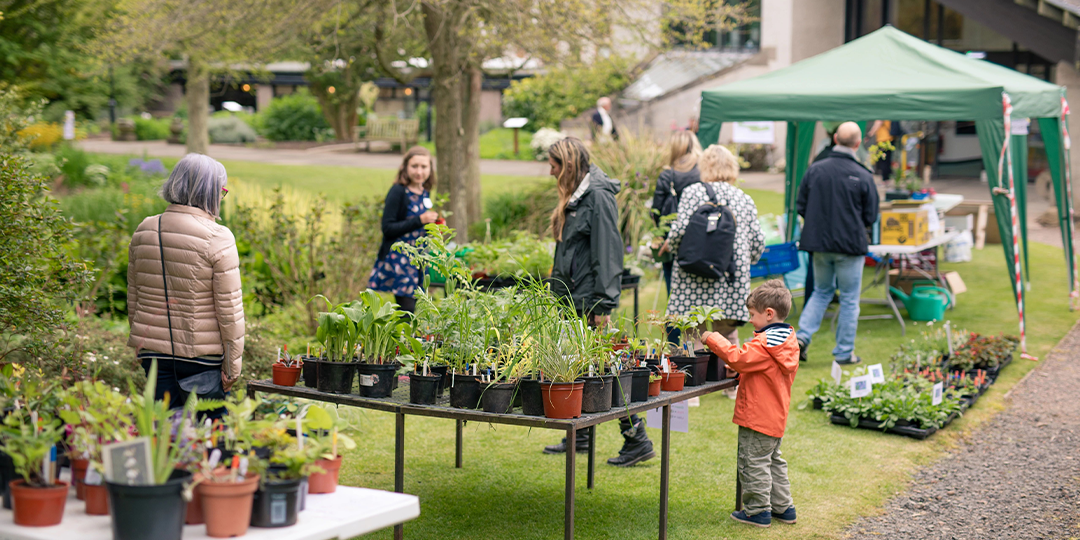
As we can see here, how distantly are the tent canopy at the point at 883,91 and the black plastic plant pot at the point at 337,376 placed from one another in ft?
17.2

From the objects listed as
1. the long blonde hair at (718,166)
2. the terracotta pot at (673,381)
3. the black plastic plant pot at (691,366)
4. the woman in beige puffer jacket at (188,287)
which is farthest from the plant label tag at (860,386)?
the woman in beige puffer jacket at (188,287)

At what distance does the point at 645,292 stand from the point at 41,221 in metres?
6.94

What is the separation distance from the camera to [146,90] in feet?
94.1

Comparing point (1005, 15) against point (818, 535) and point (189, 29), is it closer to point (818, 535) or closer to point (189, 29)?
point (189, 29)

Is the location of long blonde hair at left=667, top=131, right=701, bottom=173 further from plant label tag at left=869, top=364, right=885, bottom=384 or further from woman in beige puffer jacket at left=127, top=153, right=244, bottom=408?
woman in beige puffer jacket at left=127, top=153, right=244, bottom=408

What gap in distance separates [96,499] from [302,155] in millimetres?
21791

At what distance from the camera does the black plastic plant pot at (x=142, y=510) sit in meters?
2.12

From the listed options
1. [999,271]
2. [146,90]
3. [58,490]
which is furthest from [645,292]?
[146,90]

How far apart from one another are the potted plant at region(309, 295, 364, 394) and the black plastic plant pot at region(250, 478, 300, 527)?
1284mm

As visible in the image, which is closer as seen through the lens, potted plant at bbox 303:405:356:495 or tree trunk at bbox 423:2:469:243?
potted plant at bbox 303:405:356:495

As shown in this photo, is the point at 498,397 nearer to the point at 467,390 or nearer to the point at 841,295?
the point at 467,390

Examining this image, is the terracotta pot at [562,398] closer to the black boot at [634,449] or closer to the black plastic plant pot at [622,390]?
the black plastic plant pot at [622,390]

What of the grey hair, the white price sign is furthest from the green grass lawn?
the grey hair

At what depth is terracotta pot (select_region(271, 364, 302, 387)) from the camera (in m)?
3.76
